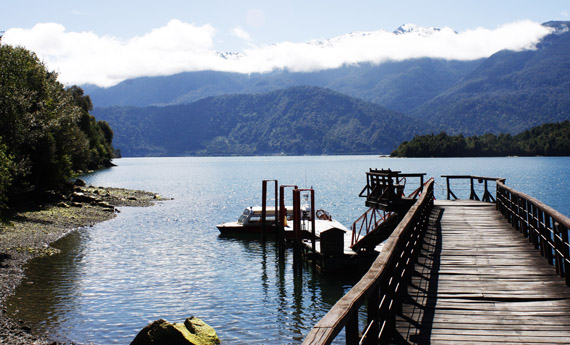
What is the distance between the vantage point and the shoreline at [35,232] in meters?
15.1

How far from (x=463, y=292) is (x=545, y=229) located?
4140 mm

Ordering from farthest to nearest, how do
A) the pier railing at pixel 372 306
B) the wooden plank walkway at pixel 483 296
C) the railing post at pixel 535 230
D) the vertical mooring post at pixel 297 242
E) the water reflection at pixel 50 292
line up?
1. the vertical mooring post at pixel 297 242
2. the water reflection at pixel 50 292
3. the railing post at pixel 535 230
4. the wooden plank walkway at pixel 483 296
5. the pier railing at pixel 372 306

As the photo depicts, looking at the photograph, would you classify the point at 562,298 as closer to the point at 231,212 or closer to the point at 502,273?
the point at 502,273

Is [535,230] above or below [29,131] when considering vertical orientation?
below

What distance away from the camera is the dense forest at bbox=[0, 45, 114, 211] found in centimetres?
2892

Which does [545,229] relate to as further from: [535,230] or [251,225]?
[251,225]

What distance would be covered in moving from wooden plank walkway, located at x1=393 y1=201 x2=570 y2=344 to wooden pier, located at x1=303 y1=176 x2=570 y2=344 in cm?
1

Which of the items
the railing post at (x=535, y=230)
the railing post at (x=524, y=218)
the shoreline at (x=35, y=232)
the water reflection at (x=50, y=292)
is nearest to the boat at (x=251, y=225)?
the shoreline at (x=35, y=232)

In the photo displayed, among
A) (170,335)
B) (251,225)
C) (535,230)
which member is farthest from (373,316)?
(251,225)

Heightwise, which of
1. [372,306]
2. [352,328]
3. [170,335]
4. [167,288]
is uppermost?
[352,328]

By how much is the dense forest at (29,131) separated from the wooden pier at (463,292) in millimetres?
19373

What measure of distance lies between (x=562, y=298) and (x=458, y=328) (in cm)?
277

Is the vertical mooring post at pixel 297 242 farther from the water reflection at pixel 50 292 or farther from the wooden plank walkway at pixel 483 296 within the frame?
the wooden plank walkway at pixel 483 296

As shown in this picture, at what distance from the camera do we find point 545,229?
12.2m
